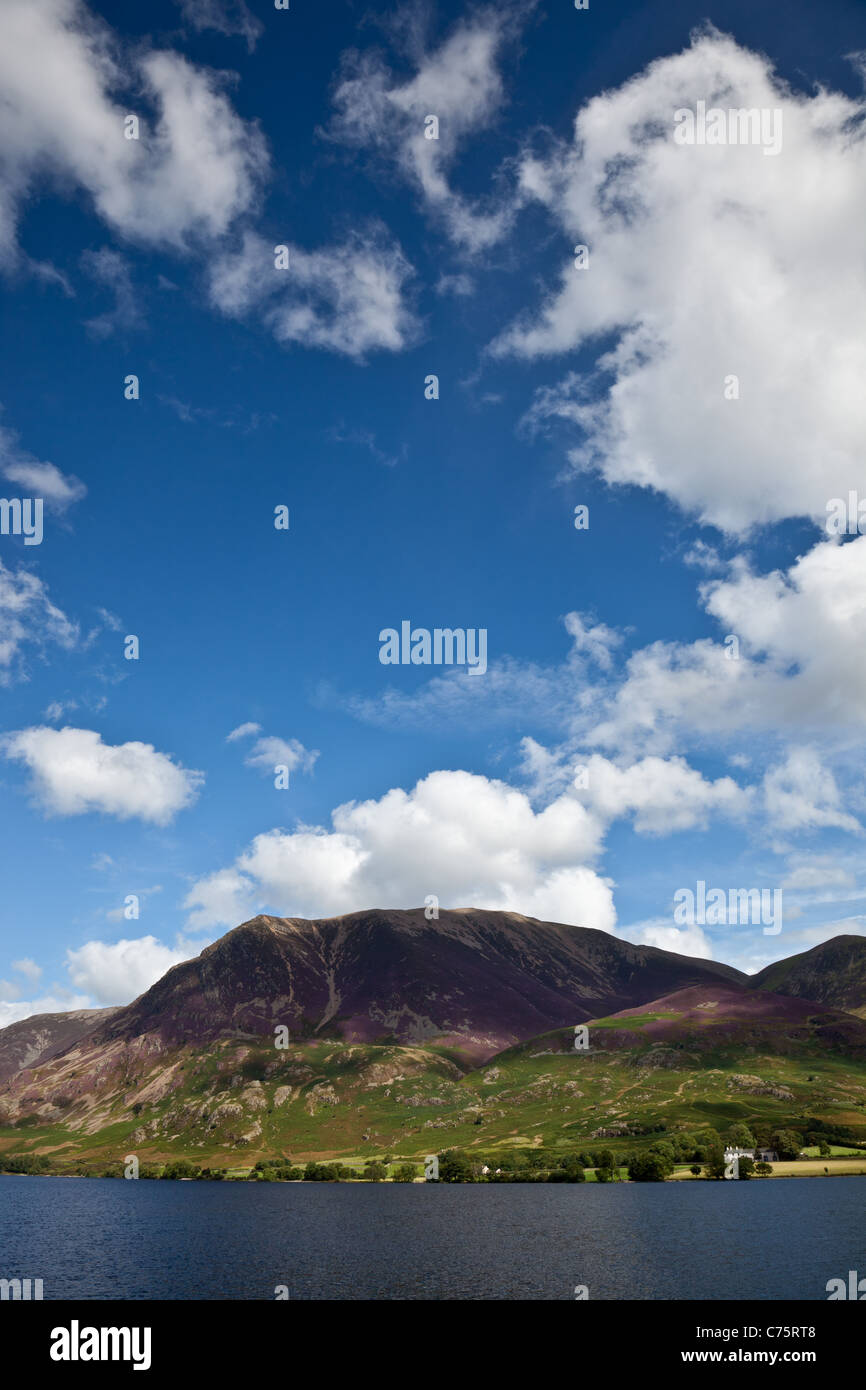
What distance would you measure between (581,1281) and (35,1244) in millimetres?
116922

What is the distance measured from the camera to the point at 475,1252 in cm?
13175

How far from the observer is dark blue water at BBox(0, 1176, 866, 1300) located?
107m

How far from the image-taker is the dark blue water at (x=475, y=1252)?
107 m
